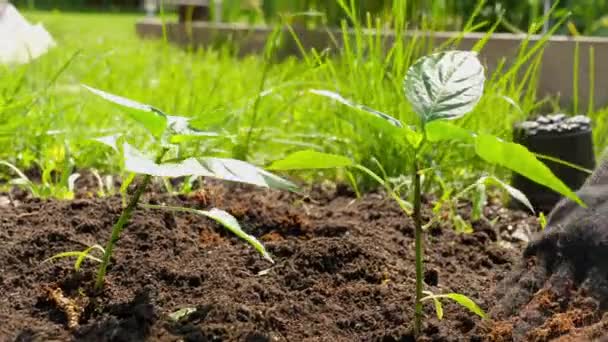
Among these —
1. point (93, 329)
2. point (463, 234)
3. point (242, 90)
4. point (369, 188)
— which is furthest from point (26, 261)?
point (242, 90)

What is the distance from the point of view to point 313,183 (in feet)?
8.71

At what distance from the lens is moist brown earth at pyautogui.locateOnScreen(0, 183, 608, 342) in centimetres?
139

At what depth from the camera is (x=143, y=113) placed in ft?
4.26

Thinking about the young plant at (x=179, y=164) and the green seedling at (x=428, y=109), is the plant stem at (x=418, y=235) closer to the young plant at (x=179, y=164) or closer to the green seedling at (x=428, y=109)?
the green seedling at (x=428, y=109)

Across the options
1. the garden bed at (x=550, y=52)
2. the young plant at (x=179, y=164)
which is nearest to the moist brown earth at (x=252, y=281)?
the young plant at (x=179, y=164)

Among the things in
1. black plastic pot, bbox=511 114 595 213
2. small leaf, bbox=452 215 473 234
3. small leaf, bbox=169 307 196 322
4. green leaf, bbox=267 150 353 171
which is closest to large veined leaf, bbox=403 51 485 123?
green leaf, bbox=267 150 353 171

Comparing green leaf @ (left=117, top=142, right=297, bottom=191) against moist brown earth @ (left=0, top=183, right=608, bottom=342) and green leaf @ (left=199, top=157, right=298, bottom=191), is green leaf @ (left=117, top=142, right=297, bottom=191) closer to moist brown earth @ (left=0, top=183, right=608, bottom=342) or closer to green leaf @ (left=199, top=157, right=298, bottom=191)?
green leaf @ (left=199, top=157, right=298, bottom=191)

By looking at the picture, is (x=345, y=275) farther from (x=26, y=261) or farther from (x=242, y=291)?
(x=26, y=261)

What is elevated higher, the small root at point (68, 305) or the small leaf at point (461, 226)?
the small root at point (68, 305)

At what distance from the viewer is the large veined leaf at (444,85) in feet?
4.25

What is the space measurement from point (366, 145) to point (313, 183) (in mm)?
210

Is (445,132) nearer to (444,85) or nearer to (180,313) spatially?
(444,85)

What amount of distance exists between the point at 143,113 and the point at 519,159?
515 millimetres

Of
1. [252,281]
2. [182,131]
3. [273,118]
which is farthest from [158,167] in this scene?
[273,118]
